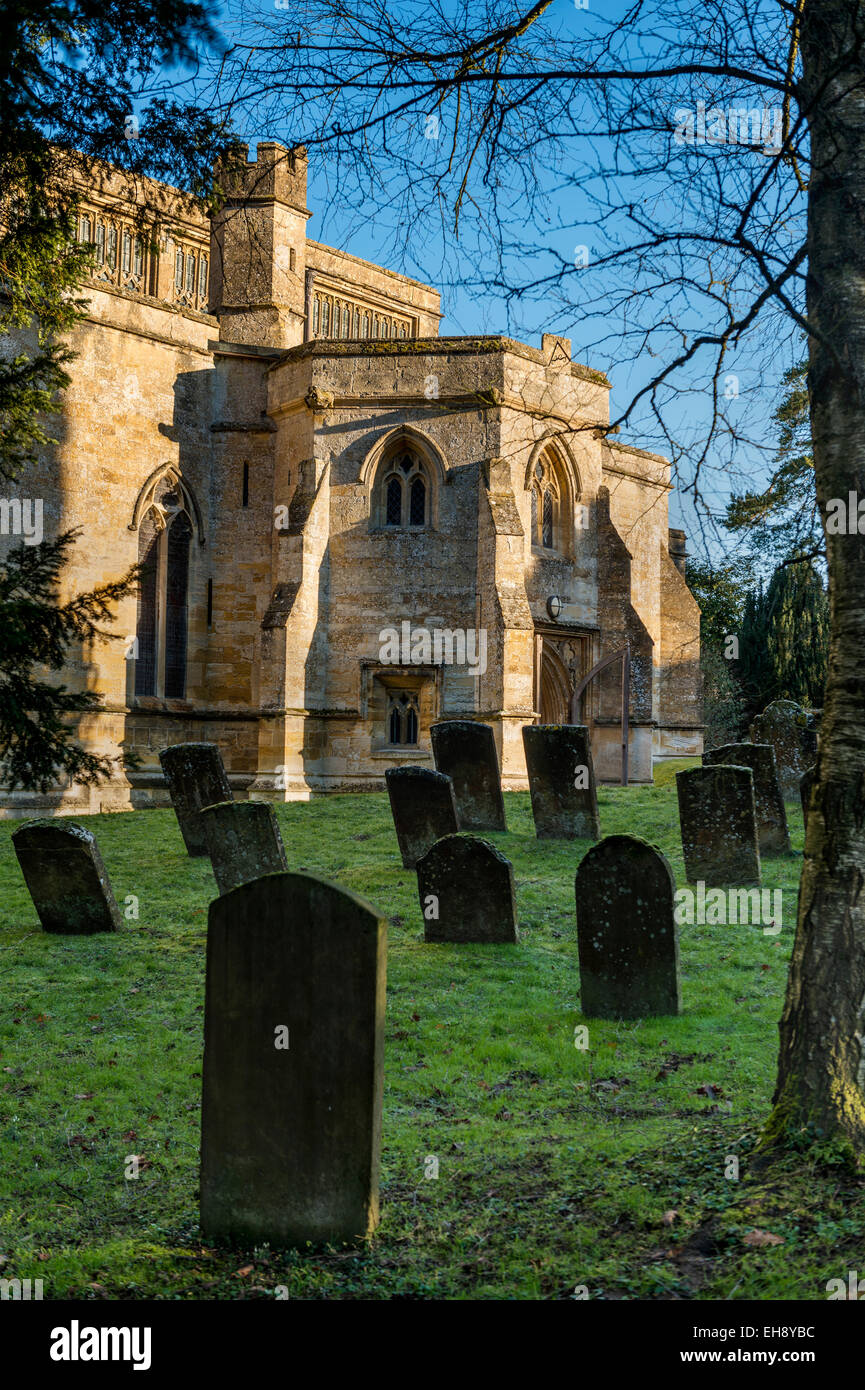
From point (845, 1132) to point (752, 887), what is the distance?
657 cm

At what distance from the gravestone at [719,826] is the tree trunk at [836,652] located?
6104 mm

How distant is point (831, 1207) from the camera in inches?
158

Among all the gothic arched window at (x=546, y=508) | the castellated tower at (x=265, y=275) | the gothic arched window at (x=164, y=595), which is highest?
the castellated tower at (x=265, y=275)

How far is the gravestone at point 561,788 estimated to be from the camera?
1326 centimetres

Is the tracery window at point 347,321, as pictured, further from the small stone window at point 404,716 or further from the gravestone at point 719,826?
the gravestone at point 719,826

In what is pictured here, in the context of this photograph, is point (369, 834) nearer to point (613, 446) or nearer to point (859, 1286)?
point (859, 1286)

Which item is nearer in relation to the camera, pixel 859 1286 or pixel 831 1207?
pixel 859 1286

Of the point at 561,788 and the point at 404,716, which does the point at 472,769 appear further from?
the point at 404,716

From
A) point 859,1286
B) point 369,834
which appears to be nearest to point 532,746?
point 369,834

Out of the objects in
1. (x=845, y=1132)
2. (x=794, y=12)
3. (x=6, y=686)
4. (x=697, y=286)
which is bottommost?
(x=845, y=1132)

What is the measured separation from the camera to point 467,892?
9203 mm

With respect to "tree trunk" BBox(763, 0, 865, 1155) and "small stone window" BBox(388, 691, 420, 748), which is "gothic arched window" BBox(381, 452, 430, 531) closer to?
"small stone window" BBox(388, 691, 420, 748)

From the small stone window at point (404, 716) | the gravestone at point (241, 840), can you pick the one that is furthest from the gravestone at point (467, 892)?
the small stone window at point (404, 716)

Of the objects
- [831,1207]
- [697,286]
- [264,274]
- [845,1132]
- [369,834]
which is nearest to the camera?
[831,1207]
